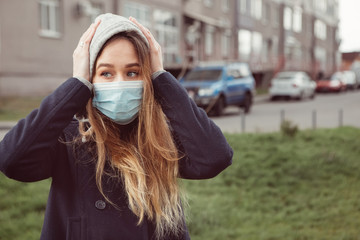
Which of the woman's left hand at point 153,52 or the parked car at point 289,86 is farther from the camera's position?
the parked car at point 289,86

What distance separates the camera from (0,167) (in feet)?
6.30

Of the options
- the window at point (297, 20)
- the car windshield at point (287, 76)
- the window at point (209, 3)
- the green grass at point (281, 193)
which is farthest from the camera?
the window at point (297, 20)

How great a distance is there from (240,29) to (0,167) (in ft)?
118

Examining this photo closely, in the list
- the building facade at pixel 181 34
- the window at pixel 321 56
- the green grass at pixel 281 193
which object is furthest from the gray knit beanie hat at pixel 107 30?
the window at pixel 321 56

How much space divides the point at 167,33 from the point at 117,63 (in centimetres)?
2537

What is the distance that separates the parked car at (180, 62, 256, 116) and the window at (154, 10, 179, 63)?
25.3 ft

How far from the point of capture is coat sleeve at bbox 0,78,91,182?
6.14 ft

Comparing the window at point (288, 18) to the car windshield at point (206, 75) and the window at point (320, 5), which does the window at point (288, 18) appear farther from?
the car windshield at point (206, 75)

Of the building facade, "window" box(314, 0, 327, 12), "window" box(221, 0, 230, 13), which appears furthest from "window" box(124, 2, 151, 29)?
"window" box(314, 0, 327, 12)

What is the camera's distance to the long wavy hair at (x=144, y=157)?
1.98 m

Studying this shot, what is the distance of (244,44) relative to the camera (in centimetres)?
3800

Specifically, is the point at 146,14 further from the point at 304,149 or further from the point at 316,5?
the point at 316,5

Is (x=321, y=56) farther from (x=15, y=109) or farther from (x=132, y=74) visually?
(x=132, y=74)

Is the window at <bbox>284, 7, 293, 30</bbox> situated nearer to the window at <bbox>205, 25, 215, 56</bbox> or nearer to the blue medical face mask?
the window at <bbox>205, 25, 215, 56</bbox>
